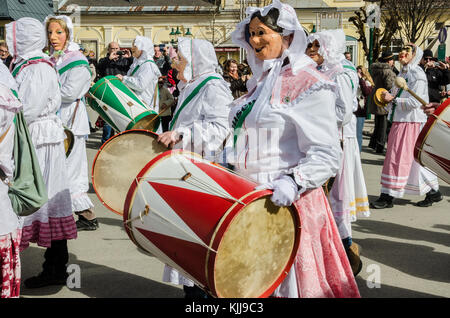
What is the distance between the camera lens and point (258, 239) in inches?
94.3

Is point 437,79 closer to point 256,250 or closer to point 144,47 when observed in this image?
point 144,47

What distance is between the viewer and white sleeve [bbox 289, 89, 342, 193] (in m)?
2.50

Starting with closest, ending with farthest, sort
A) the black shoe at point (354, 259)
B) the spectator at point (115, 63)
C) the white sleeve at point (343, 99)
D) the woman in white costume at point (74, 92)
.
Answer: the black shoe at point (354, 259) < the white sleeve at point (343, 99) < the woman in white costume at point (74, 92) < the spectator at point (115, 63)

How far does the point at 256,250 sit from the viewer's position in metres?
2.41

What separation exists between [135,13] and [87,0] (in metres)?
5.08

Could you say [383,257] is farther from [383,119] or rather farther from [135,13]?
[135,13]

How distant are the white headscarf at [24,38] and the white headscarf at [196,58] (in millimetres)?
1016

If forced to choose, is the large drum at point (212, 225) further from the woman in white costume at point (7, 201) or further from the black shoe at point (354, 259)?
the black shoe at point (354, 259)

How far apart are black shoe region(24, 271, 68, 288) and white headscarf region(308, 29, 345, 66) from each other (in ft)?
8.98

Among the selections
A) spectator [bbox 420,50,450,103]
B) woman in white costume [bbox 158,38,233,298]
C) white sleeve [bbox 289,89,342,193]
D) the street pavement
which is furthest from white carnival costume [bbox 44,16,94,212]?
spectator [bbox 420,50,450,103]

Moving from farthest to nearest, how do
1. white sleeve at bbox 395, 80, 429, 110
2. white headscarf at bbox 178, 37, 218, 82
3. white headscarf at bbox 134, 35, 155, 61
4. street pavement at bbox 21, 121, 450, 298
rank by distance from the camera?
1. white headscarf at bbox 134, 35, 155, 61
2. white sleeve at bbox 395, 80, 429, 110
3. street pavement at bbox 21, 121, 450, 298
4. white headscarf at bbox 178, 37, 218, 82

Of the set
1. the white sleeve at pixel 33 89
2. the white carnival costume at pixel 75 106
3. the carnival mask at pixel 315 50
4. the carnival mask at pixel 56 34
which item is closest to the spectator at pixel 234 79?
the white carnival costume at pixel 75 106

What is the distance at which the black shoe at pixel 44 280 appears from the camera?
172 inches

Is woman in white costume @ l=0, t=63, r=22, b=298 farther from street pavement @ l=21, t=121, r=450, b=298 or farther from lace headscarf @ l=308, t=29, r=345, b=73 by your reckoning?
lace headscarf @ l=308, t=29, r=345, b=73
